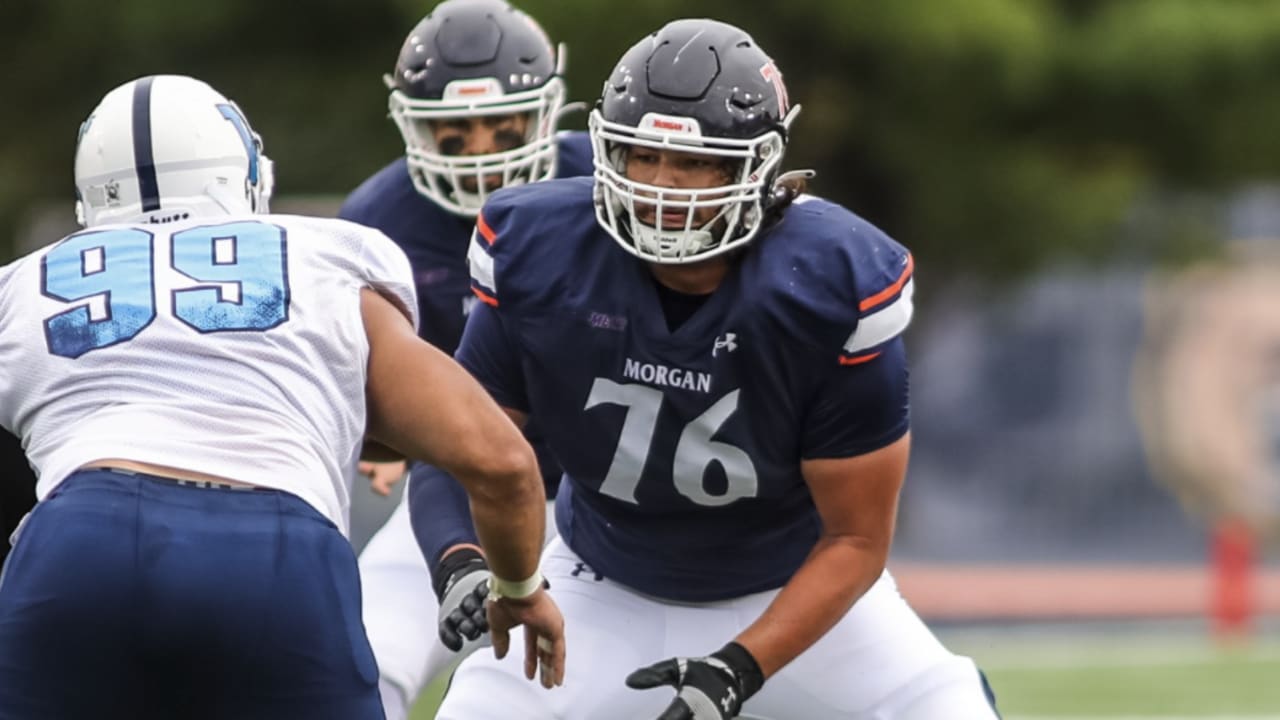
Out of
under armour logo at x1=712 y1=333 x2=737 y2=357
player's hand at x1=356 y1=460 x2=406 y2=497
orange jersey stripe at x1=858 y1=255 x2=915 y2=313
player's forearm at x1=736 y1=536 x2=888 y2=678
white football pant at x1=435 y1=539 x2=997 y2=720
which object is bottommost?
player's hand at x1=356 y1=460 x2=406 y2=497

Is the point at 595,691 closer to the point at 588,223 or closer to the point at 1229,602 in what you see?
the point at 588,223

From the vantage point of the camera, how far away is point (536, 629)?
3.38 meters

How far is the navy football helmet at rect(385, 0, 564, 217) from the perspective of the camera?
462 cm

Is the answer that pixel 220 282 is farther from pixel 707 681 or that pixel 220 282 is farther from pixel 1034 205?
pixel 1034 205

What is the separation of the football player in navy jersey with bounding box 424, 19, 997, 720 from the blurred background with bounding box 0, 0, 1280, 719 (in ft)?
28.4

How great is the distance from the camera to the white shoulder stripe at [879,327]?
3.48 meters

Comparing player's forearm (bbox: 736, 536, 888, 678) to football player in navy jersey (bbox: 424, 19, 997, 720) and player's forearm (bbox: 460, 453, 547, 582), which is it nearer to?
football player in navy jersey (bbox: 424, 19, 997, 720)

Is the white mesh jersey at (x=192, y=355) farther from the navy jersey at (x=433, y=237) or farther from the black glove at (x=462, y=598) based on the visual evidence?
the navy jersey at (x=433, y=237)

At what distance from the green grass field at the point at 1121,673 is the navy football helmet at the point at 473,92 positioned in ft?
11.3

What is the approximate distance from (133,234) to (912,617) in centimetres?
163

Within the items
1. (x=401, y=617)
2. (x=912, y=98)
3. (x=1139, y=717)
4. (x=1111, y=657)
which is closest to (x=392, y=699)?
(x=401, y=617)

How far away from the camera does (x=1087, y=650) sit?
34.6 feet

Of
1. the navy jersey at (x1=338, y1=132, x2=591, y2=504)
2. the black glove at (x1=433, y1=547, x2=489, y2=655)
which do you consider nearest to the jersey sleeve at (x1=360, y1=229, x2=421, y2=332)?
the black glove at (x1=433, y1=547, x2=489, y2=655)

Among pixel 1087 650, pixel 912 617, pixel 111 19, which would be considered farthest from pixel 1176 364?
pixel 912 617
